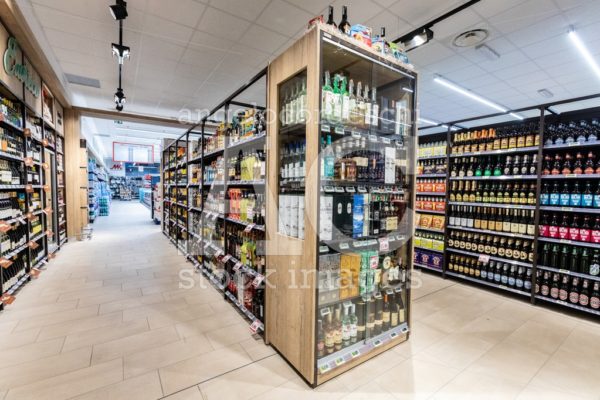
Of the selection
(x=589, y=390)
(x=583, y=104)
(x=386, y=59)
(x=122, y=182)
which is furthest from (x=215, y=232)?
(x=122, y=182)

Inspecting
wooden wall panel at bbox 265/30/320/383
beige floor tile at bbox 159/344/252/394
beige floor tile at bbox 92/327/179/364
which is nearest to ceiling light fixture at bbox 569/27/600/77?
wooden wall panel at bbox 265/30/320/383

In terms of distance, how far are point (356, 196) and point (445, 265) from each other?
3.23 metres

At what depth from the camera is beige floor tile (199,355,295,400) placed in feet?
6.49

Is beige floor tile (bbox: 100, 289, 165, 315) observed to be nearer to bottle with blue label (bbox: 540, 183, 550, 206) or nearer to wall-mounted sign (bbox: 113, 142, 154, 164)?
bottle with blue label (bbox: 540, 183, 550, 206)

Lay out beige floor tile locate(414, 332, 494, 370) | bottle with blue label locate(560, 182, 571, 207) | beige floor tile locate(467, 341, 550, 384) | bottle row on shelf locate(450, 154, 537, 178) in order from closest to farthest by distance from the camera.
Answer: beige floor tile locate(467, 341, 550, 384) < beige floor tile locate(414, 332, 494, 370) < bottle with blue label locate(560, 182, 571, 207) < bottle row on shelf locate(450, 154, 537, 178)

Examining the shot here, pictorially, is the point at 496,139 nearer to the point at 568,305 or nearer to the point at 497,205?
the point at 497,205

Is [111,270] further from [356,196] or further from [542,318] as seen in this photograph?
[542,318]

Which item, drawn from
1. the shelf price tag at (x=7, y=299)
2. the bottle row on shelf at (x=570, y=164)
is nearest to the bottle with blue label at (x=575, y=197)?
the bottle row on shelf at (x=570, y=164)

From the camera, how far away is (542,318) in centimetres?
324

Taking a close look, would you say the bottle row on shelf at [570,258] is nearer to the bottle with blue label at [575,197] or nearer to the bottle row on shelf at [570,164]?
the bottle with blue label at [575,197]

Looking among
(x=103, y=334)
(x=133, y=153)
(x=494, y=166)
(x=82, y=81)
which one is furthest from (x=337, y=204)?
(x=133, y=153)

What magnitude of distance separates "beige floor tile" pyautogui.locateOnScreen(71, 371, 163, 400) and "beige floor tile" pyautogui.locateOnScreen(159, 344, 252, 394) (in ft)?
0.20

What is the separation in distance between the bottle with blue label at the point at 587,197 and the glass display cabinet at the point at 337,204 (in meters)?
2.26

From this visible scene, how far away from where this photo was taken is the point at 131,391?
78.3 inches
